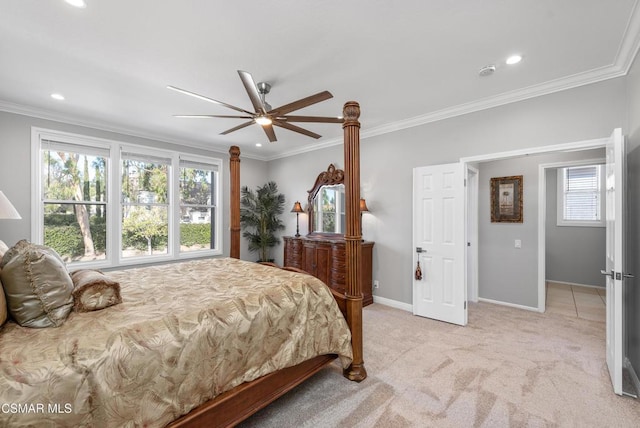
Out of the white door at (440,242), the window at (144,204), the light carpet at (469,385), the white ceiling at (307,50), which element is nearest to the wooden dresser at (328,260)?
the white door at (440,242)

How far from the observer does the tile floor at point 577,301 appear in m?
3.92

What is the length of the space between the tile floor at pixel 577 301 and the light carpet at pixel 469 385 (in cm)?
57

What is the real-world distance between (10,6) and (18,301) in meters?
1.91

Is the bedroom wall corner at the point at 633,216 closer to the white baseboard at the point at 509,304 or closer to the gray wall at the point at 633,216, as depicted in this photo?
the gray wall at the point at 633,216

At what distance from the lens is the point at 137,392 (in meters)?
1.36

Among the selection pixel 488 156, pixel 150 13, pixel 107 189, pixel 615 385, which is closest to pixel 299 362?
pixel 615 385

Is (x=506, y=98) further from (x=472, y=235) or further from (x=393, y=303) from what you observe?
(x=393, y=303)

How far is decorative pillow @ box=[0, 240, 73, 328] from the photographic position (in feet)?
4.72

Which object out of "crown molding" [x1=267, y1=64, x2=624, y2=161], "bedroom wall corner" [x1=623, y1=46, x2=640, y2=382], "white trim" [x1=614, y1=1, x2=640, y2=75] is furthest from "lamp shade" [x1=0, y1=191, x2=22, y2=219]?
"bedroom wall corner" [x1=623, y1=46, x2=640, y2=382]

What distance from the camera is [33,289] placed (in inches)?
57.9

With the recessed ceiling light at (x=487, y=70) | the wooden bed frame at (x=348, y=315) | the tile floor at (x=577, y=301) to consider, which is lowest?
the tile floor at (x=577, y=301)

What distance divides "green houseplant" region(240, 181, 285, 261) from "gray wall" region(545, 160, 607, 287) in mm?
5060

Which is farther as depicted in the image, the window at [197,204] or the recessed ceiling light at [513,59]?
the window at [197,204]

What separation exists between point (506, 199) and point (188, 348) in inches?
180
